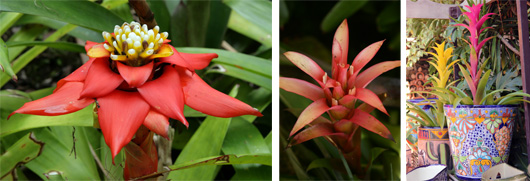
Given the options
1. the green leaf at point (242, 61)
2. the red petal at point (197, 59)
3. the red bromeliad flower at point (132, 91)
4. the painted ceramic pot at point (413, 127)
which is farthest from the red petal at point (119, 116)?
the painted ceramic pot at point (413, 127)

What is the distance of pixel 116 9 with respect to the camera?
2.35ft

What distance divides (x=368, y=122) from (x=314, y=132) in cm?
9

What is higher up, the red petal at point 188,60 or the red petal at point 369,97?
the red petal at point 188,60

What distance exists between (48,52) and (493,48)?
2.97 ft

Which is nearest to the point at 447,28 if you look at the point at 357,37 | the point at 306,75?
the point at 357,37

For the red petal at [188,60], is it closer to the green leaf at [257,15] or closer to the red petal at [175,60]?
the red petal at [175,60]

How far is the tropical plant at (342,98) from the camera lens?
0.62m

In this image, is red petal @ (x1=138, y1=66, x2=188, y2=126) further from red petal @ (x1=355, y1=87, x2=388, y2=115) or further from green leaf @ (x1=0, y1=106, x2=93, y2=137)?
red petal @ (x1=355, y1=87, x2=388, y2=115)

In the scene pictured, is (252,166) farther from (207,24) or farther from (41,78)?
(41,78)

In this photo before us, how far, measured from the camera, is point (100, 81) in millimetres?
433

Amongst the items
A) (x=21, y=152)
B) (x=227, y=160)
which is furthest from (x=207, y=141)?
(x=21, y=152)

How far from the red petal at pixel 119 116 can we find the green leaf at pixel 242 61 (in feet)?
0.71

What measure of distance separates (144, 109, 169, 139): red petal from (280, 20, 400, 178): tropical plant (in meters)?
0.29

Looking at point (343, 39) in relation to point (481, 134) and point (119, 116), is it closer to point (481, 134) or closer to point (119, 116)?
point (481, 134)
